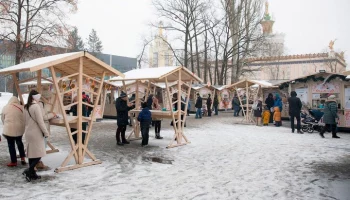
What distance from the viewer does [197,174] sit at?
20.1 feet

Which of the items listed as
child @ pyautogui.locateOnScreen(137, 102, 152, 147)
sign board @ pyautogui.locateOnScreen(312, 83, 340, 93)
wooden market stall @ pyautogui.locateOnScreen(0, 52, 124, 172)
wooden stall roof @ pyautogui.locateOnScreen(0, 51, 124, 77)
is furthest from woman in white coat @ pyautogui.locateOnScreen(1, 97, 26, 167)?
sign board @ pyautogui.locateOnScreen(312, 83, 340, 93)

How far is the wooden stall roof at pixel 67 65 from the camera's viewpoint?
5.84 m

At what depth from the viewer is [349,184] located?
5586 mm

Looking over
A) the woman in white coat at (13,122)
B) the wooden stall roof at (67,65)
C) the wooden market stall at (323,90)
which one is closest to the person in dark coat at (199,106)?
the wooden market stall at (323,90)

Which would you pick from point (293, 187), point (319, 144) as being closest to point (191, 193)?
point (293, 187)

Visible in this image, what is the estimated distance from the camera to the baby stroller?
1326 centimetres

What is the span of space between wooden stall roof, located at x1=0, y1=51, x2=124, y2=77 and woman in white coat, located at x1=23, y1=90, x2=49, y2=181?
700 mm

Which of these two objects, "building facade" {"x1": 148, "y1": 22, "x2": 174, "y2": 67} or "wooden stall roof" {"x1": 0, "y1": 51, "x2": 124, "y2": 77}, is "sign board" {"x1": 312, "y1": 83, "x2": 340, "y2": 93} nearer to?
"wooden stall roof" {"x1": 0, "y1": 51, "x2": 124, "y2": 77}

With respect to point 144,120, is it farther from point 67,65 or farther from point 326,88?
point 326,88

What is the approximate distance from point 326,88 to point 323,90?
0.17 meters

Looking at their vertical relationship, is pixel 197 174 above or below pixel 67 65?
below

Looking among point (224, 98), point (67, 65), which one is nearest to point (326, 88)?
point (67, 65)

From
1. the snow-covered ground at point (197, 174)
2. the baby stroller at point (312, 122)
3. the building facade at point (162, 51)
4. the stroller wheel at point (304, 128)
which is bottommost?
the snow-covered ground at point (197, 174)

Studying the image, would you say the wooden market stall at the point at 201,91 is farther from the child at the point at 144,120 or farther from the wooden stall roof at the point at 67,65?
the wooden stall roof at the point at 67,65
